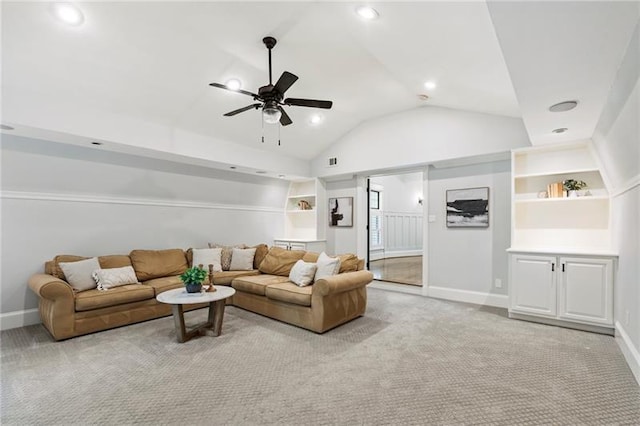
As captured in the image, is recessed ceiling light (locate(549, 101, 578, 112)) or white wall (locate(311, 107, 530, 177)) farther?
white wall (locate(311, 107, 530, 177))

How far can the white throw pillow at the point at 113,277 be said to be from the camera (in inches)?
151

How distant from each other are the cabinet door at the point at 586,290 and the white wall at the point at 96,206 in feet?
17.1

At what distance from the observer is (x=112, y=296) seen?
143 inches

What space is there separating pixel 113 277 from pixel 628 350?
5515 millimetres

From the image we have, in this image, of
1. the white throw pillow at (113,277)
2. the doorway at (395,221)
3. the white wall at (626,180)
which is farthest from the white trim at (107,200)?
the white wall at (626,180)

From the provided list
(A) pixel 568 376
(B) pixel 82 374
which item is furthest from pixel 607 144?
(B) pixel 82 374

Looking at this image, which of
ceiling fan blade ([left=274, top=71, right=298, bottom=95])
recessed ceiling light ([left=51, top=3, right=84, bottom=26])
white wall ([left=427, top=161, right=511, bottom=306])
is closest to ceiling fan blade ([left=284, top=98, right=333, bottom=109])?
ceiling fan blade ([left=274, top=71, right=298, bottom=95])

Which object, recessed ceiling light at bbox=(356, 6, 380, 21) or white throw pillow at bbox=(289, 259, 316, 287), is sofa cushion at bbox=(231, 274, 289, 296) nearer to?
white throw pillow at bbox=(289, 259, 316, 287)

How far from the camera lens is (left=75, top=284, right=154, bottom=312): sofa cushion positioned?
3432 millimetres

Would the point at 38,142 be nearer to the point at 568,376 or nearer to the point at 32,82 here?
the point at 32,82

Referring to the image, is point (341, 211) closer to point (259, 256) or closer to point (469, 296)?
point (259, 256)

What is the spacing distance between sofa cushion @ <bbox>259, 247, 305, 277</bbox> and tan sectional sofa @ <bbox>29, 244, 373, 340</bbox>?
0.02 m

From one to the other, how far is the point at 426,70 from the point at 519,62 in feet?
5.10

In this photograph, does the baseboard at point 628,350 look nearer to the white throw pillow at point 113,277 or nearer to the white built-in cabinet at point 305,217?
the white built-in cabinet at point 305,217
